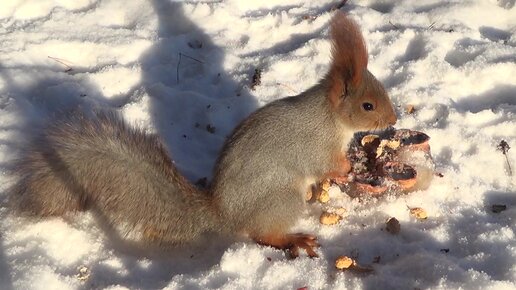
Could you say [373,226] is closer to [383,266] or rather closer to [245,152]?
[383,266]

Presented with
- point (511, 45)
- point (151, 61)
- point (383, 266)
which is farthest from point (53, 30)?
point (511, 45)

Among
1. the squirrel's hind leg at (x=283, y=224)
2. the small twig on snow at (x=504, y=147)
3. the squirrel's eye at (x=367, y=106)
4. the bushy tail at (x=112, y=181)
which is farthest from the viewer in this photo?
the small twig on snow at (x=504, y=147)

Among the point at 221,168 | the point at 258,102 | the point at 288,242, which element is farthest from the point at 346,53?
the point at 258,102

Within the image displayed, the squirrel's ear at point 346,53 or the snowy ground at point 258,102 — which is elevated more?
the squirrel's ear at point 346,53

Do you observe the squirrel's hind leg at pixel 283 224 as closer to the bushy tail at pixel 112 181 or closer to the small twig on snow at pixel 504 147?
the bushy tail at pixel 112 181

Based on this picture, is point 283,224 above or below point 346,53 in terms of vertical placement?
below

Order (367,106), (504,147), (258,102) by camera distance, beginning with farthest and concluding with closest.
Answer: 1. (258,102)
2. (504,147)
3. (367,106)

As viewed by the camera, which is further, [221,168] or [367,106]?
[367,106]

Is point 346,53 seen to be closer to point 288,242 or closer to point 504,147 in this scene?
point 288,242

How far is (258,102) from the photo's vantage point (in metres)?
2.71

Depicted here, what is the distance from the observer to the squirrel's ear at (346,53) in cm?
194

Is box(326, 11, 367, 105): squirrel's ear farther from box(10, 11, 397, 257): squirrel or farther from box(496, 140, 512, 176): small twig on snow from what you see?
box(496, 140, 512, 176): small twig on snow

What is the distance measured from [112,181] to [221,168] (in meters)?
0.35

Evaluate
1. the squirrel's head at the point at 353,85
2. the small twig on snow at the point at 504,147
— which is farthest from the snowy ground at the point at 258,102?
the squirrel's head at the point at 353,85
